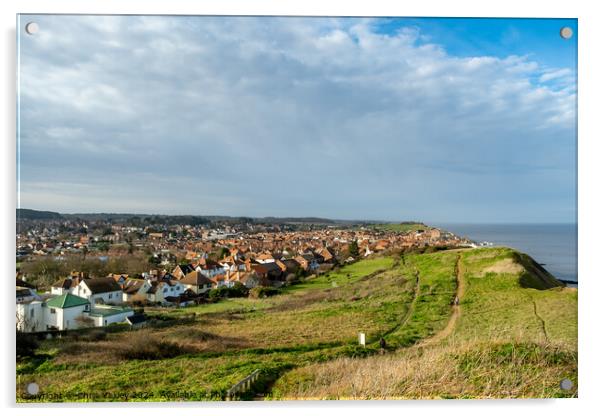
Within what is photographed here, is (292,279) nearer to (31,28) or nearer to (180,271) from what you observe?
→ (180,271)

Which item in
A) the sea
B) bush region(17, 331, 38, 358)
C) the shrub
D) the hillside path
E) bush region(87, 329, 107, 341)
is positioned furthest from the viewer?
the shrub

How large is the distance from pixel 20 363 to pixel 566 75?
5827mm

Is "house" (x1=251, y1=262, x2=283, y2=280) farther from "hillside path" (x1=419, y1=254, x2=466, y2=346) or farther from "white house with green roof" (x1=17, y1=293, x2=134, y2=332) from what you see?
"hillside path" (x1=419, y1=254, x2=466, y2=346)

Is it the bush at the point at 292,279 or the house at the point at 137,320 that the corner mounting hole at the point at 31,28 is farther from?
the bush at the point at 292,279

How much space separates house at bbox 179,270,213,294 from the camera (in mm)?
3553

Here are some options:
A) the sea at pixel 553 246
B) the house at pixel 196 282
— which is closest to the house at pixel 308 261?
the house at pixel 196 282

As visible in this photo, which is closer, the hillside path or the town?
the town

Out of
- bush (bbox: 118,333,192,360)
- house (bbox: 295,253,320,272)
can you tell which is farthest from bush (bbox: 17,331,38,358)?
house (bbox: 295,253,320,272)

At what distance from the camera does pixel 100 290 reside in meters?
3.37

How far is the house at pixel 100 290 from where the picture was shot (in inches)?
132

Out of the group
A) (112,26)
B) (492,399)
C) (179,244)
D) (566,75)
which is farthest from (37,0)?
(492,399)

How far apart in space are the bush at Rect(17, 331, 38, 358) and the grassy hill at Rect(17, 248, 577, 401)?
3.1 inches

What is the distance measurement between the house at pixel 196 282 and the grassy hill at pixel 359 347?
0.19 meters

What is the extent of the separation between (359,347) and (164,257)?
2143 millimetres
